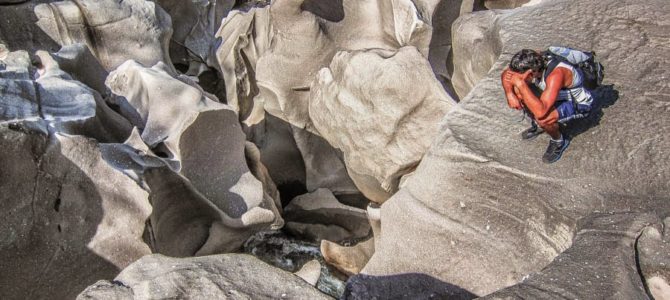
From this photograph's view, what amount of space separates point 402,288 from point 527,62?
1.03 meters

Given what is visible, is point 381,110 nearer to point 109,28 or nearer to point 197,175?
point 197,175

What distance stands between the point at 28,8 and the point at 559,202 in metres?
3.93

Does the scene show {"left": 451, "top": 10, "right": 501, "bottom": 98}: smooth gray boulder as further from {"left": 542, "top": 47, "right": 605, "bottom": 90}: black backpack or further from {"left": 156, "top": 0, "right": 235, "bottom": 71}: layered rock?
{"left": 156, "top": 0, "right": 235, "bottom": 71}: layered rock

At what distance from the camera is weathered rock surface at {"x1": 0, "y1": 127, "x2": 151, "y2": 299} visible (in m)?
2.57

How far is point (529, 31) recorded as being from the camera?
3.24 metres

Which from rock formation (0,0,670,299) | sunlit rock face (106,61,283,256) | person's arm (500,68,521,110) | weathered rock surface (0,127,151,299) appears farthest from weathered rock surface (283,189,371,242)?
person's arm (500,68,521,110)

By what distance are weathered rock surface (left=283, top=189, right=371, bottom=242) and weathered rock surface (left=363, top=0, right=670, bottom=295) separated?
44.3 inches

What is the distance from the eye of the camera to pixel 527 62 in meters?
2.39

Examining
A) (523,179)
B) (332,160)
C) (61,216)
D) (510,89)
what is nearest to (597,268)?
(523,179)

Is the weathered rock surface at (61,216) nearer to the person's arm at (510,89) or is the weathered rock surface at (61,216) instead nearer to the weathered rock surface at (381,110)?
the weathered rock surface at (381,110)

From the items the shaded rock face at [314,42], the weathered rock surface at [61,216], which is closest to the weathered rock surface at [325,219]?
the shaded rock face at [314,42]

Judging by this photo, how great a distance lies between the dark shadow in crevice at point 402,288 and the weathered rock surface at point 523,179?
0.03 meters

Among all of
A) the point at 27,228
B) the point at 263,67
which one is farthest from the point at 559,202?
the point at 263,67

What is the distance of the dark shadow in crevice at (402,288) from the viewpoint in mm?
2588
